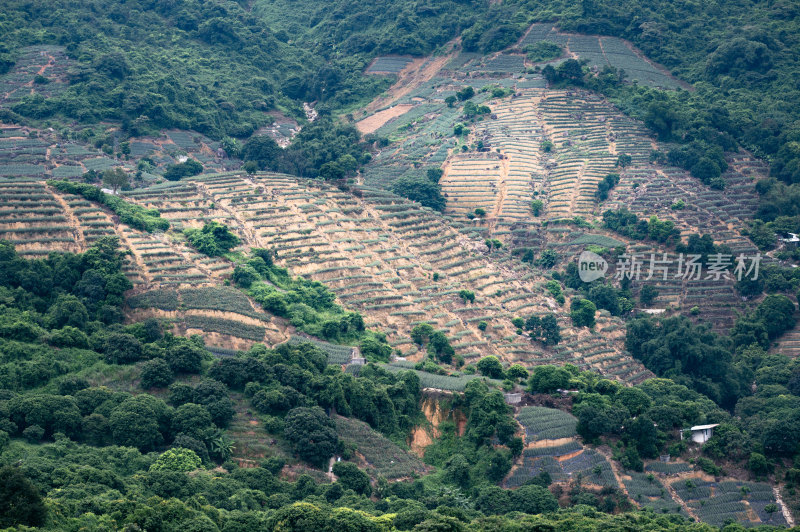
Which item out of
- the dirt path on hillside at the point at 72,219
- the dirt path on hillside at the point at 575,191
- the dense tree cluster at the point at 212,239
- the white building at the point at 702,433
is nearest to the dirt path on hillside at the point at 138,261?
the dirt path on hillside at the point at 72,219

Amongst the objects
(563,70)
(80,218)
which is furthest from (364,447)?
(563,70)

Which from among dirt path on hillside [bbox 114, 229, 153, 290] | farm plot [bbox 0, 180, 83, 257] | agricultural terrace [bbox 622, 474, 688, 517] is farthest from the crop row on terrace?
farm plot [bbox 0, 180, 83, 257]

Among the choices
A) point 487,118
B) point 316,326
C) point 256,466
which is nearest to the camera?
point 256,466

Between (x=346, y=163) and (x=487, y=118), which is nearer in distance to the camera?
(x=346, y=163)

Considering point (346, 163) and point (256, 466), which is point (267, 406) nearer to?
point (256, 466)

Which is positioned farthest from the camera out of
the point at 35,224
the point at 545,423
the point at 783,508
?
the point at 35,224

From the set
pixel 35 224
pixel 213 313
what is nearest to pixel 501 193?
pixel 213 313

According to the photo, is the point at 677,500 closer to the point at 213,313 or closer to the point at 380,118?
the point at 213,313
